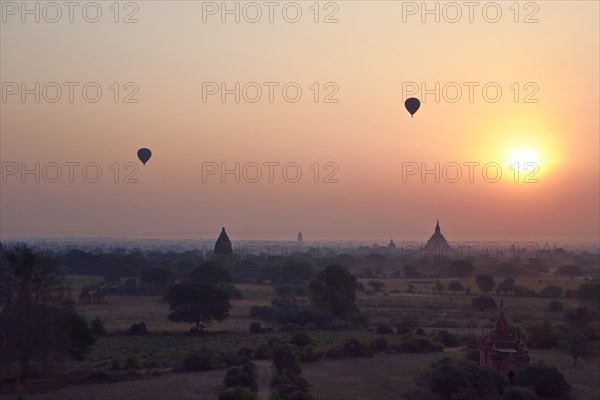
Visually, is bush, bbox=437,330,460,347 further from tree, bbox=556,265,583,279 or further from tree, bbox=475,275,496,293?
tree, bbox=556,265,583,279

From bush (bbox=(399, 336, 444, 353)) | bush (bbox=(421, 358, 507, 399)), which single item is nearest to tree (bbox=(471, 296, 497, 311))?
bush (bbox=(399, 336, 444, 353))

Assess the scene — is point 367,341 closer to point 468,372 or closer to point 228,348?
point 228,348

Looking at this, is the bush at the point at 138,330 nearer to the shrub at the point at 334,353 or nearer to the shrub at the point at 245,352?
the shrub at the point at 245,352

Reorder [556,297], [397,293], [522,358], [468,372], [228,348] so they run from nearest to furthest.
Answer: [468,372]
[522,358]
[228,348]
[556,297]
[397,293]

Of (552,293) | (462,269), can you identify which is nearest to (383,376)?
(552,293)

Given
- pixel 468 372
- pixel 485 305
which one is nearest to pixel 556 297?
pixel 485 305

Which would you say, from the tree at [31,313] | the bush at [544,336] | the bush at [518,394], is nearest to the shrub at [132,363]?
the tree at [31,313]
